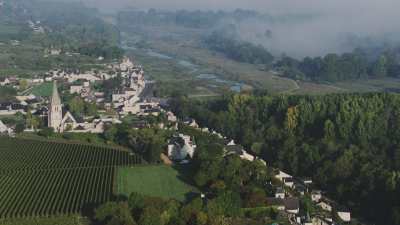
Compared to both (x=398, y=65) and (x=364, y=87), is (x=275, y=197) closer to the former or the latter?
(x=364, y=87)

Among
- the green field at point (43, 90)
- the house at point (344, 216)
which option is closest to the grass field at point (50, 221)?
the house at point (344, 216)

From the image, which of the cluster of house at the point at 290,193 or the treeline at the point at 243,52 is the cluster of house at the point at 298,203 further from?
the treeline at the point at 243,52

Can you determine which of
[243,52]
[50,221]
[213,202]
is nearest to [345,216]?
[213,202]

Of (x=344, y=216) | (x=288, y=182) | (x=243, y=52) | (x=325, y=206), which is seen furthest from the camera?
(x=243, y=52)

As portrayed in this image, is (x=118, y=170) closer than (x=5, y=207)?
No

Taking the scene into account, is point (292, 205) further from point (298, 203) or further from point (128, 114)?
point (128, 114)

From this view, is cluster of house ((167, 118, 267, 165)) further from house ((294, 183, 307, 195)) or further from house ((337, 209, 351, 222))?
house ((337, 209, 351, 222))

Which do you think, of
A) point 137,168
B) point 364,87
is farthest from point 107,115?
point 364,87
